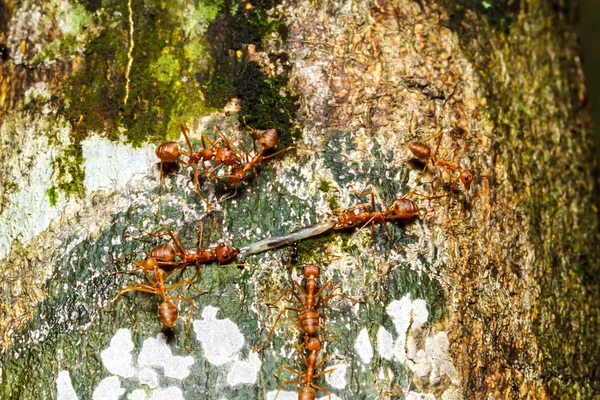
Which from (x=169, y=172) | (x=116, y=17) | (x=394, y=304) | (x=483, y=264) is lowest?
(x=394, y=304)

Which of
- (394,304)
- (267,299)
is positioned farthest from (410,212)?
(267,299)

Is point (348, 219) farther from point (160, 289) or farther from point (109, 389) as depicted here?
point (109, 389)

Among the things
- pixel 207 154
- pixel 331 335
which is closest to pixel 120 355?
pixel 331 335

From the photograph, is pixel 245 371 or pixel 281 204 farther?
pixel 281 204

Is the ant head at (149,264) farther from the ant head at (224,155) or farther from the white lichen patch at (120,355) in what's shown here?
the ant head at (224,155)

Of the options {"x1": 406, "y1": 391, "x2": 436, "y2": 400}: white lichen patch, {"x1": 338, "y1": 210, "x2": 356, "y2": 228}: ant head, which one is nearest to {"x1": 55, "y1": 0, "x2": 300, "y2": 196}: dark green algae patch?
{"x1": 338, "y1": 210, "x2": 356, "y2": 228}: ant head

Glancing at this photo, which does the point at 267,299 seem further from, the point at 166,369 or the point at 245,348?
the point at 166,369
